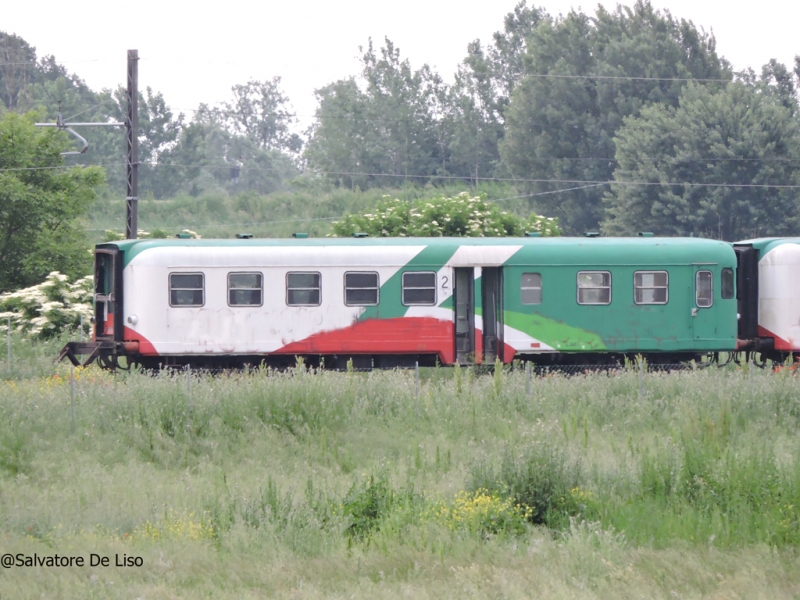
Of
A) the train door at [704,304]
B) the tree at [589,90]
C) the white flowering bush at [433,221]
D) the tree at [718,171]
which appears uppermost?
the tree at [589,90]

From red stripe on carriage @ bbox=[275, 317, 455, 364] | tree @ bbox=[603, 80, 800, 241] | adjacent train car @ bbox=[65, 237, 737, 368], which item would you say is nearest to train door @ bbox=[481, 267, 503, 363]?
adjacent train car @ bbox=[65, 237, 737, 368]

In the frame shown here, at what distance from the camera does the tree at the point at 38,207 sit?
2848 cm

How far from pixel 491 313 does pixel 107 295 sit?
7.94 meters

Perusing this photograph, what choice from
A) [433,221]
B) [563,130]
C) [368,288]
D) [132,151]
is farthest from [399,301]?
[563,130]

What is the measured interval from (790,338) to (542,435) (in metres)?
10.4

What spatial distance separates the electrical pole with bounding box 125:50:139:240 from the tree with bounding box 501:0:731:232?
40.3 m

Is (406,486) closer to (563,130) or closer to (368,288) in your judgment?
(368,288)

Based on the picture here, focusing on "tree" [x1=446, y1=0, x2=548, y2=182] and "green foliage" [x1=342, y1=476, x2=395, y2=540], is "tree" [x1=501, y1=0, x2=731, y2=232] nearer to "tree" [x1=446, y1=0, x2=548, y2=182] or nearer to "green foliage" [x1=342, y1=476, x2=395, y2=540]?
"tree" [x1=446, y1=0, x2=548, y2=182]

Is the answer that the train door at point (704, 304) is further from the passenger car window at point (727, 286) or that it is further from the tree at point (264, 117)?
the tree at point (264, 117)

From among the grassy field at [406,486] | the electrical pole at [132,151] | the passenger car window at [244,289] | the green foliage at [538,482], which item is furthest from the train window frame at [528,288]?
the electrical pole at [132,151]

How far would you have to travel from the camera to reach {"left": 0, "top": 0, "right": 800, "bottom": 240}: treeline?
50562 mm

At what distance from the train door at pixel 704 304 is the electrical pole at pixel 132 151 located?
13.3 metres

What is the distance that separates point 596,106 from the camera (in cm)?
Result: 6400

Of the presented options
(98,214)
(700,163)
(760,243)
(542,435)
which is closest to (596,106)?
(700,163)
